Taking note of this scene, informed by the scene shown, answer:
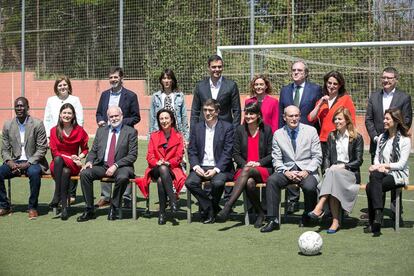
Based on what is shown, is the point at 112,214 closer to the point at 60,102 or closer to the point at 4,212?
the point at 4,212

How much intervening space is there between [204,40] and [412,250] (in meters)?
13.0

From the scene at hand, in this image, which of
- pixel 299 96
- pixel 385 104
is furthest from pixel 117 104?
pixel 385 104

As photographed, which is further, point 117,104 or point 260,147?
point 117,104

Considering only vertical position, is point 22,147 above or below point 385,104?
below

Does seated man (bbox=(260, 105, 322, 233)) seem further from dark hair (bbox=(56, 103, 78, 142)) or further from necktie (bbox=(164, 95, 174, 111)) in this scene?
dark hair (bbox=(56, 103, 78, 142))

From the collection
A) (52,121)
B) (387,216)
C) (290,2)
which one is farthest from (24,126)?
(290,2)

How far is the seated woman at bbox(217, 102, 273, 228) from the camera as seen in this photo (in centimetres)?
771

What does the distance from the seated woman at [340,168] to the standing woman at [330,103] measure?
447 mm

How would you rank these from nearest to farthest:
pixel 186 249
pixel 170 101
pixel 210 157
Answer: pixel 186 249
pixel 210 157
pixel 170 101

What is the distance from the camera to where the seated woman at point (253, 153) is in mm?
7715

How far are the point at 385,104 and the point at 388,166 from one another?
120cm

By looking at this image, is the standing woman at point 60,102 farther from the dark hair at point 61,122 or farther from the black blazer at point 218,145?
the black blazer at point 218,145

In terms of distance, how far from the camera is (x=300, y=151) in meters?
7.77

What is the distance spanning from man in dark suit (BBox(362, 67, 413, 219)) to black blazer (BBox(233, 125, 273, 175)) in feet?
4.02
